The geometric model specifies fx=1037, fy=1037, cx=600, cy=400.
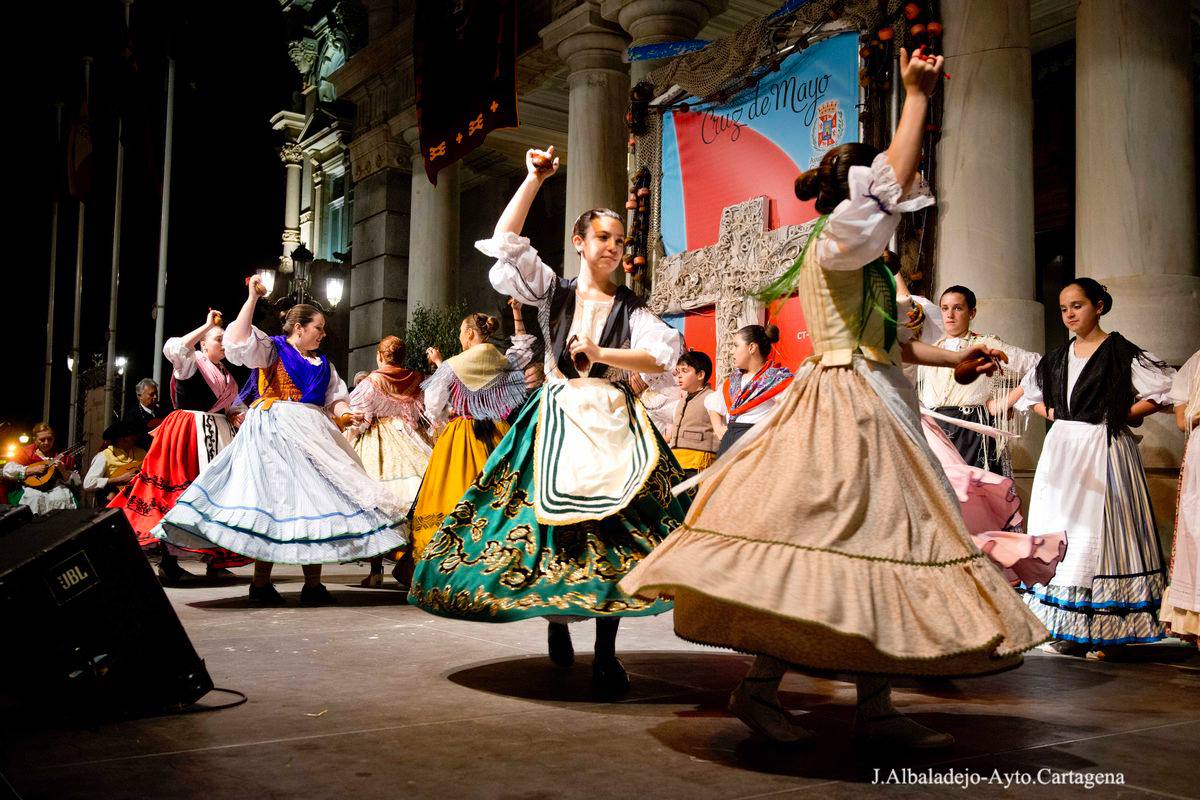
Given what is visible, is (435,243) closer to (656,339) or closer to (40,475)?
(40,475)

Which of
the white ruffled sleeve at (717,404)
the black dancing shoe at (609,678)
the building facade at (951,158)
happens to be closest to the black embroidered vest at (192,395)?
the white ruffled sleeve at (717,404)

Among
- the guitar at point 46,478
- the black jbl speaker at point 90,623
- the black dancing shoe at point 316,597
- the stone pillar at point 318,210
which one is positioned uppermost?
the stone pillar at point 318,210

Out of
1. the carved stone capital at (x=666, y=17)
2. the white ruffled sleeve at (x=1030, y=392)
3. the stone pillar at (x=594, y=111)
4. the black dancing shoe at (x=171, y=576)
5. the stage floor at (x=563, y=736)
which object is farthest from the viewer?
the stone pillar at (x=594, y=111)

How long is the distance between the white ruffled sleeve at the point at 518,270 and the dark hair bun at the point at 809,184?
0.97 m

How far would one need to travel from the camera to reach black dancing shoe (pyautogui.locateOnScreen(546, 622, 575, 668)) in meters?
3.68

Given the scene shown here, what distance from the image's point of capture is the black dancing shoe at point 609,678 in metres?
3.25

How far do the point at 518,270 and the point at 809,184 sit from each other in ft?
3.65

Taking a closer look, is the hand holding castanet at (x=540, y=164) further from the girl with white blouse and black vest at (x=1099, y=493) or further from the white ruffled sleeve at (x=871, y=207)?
the girl with white blouse and black vest at (x=1099, y=493)

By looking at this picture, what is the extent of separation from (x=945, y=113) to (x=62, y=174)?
1818 centimetres

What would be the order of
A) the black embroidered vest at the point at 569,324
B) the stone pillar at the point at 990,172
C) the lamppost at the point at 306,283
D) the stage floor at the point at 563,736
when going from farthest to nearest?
the lamppost at the point at 306,283 → the stone pillar at the point at 990,172 → the black embroidered vest at the point at 569,324 → the stage floor at the point at 563,736

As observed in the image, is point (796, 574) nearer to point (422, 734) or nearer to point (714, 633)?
point (714, 633)

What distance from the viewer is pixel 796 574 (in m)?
2.31

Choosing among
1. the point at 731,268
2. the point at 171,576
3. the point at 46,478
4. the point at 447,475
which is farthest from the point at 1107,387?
the point at 46,478

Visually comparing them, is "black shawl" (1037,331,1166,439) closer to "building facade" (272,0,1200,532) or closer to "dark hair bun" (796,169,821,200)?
"building facade" (272,0,1200,532)
